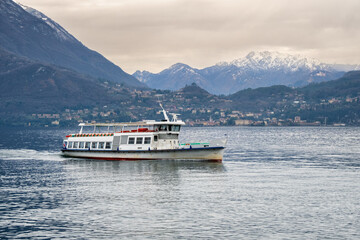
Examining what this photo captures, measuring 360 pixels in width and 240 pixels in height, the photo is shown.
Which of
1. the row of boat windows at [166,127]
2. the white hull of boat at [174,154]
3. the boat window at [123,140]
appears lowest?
the white hull of boat at [174,154]

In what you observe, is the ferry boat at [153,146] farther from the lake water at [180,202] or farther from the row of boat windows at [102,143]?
the lake water at [180,202]

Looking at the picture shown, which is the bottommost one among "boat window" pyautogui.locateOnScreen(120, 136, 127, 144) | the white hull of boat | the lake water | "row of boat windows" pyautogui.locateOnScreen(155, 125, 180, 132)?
the lake water

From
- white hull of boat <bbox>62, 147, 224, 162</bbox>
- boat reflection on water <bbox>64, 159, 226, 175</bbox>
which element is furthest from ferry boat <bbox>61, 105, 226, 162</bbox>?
boat reflection on water <bbox>64, 159, 226, 175</bbox>

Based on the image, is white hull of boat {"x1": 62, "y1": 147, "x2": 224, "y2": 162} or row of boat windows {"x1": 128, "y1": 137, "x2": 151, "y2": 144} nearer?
white hull of boat {"x1": 62, "y1": 147, "x2": 224, "y2": 162}

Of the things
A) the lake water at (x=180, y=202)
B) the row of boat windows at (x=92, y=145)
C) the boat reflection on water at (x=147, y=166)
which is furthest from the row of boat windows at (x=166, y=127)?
the row of boat windows at (x=92, y=145)

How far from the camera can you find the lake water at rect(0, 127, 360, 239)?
43.0 meters

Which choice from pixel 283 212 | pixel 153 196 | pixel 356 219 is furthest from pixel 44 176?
pixel 356 219

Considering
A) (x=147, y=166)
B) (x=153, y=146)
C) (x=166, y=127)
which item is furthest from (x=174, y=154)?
(x=147, y=166)

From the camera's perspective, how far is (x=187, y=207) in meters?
51.7

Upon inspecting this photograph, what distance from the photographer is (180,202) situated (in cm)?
5419

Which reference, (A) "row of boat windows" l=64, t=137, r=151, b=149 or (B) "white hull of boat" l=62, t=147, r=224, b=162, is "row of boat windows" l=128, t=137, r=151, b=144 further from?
(B) "white hull of boat" l=62, t=147, r=224, b=162

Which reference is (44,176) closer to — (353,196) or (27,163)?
(27,163)

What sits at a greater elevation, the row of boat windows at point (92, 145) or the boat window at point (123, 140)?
the boat window at point (123, 140)

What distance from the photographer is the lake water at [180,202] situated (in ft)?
141
